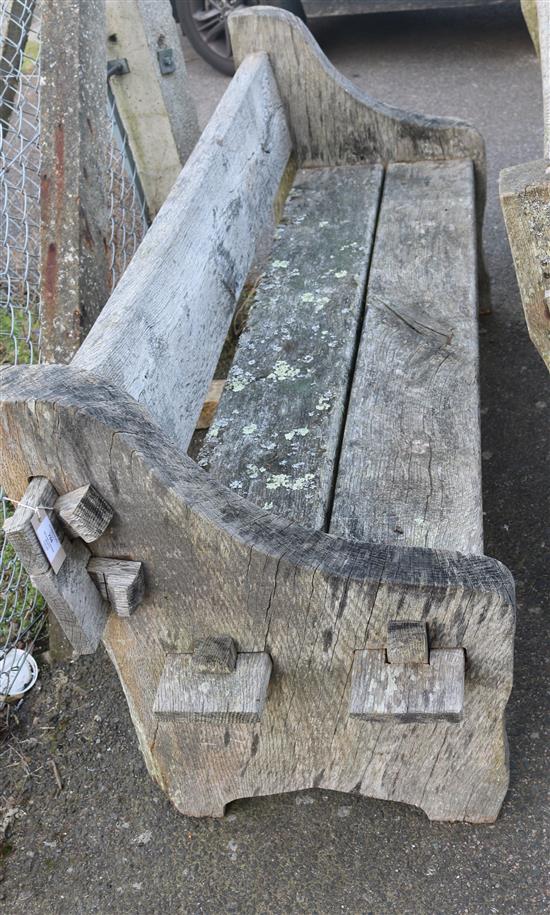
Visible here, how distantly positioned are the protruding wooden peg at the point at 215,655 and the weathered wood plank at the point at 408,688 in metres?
0.21

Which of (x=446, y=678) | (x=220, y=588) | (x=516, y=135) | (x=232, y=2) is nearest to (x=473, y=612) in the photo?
(x=446, y=678)

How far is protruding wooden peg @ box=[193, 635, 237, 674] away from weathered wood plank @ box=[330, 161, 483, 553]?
0.32 meters

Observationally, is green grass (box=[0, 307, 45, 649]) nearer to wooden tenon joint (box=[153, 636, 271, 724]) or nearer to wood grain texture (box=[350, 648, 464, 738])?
wooden tenon joint (box=[153, 636, 271, 724])

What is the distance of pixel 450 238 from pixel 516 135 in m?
2.31

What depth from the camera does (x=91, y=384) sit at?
1.39 metres

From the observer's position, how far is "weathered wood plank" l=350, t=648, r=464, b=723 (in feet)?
4.74

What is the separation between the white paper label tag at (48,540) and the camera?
1308 mm

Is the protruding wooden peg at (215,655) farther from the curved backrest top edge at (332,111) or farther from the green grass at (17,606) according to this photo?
the curved backrest top edge at (332,111)

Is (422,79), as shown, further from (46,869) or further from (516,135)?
(46,869)

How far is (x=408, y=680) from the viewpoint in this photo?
1.48 m

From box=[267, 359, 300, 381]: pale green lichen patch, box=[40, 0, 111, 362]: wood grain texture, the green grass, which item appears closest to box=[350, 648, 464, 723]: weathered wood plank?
box=[267, 359, 300, 381]: pale green lichen patch

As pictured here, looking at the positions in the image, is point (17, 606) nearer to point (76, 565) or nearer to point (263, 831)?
point (263, 831)

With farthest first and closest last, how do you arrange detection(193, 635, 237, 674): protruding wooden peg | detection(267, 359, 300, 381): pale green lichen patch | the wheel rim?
the wheel rim, detection(267, 359, 300, 381): pale green lichen patch, detection(193, 635, 237, 674): protruding wooden peg

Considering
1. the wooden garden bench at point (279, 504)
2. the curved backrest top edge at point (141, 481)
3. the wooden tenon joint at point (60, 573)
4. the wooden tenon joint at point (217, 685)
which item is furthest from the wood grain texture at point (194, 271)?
the wooden tenon joint at point (217, 685)
